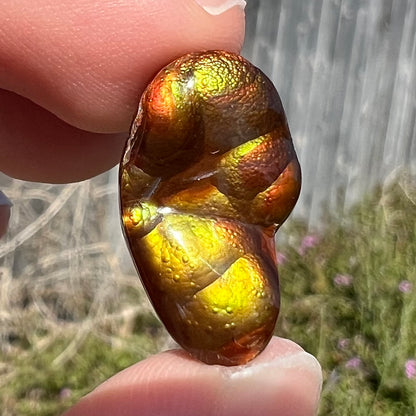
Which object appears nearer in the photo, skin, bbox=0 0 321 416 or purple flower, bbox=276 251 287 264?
skin, bbox=0 0 321 416

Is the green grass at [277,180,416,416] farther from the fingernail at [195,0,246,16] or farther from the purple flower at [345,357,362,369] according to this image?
the fingernail at [195,0,246,16]

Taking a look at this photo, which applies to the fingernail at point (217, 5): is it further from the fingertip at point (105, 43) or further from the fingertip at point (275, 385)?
the fingertip at point (275, 385)

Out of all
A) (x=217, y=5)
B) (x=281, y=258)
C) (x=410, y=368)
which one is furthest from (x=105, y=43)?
(x=281, y=258)

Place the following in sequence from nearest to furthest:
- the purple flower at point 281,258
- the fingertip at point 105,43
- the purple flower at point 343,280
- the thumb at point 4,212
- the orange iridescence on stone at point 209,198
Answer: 1. the orange iridescence on stone at point 209,198
2. the fingertip at point 105,43
3. the thumb at point 4,212
4. the purple flower at point 343,280
5. the purple flower at point 281,258

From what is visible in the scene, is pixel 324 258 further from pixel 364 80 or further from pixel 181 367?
pixel 181 367

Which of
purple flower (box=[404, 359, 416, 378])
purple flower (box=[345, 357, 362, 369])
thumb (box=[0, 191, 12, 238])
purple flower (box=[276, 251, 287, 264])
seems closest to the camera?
thumb (box=[0, 191, 12, 238])

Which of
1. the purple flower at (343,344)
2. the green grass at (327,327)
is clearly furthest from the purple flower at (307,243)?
the purple flower at (343,344)

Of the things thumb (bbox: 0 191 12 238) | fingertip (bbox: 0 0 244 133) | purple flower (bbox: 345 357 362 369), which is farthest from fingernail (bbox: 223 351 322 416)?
purple flower (bbox: 345 357 362 369)
